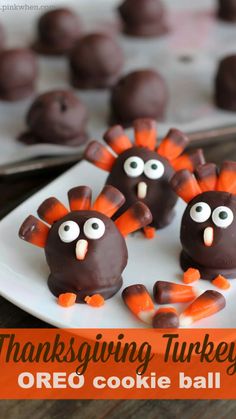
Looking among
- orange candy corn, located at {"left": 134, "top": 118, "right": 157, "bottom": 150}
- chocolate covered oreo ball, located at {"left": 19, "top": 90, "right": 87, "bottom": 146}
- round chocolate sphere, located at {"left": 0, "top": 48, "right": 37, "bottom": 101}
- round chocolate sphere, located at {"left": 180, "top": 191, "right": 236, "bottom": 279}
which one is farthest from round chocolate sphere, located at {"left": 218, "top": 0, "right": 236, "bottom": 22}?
round chocolate sphere, located at {"left": 180, "top": 191, "right": 236, "bottom": 279}

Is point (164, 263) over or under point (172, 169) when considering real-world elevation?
under

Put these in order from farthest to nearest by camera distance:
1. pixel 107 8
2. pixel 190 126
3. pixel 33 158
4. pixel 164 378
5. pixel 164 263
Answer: pixel 107 8 < pixel 190 126 < pixel 33 158 < pixel 164 263 < pixel 164 378

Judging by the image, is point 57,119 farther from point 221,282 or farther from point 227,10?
point 227,10

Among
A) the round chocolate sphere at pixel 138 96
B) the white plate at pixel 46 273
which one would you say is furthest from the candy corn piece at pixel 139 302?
the round chocolate sphere at pixel 138 96

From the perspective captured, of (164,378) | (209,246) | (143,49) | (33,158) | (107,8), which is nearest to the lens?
(164,378)

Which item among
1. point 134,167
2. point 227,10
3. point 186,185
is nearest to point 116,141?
point 134,167

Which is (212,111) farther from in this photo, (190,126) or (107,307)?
(107,307)

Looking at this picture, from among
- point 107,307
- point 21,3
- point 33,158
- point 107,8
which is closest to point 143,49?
point 107,8
